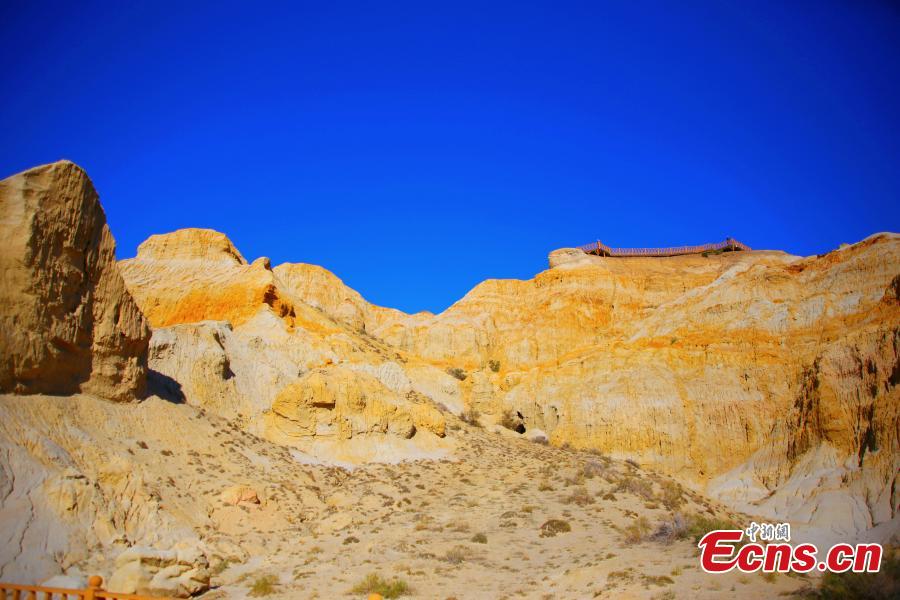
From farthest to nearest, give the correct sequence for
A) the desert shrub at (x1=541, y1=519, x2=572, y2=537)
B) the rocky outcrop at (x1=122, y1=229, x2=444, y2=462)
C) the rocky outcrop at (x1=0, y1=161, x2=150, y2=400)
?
the rocky outcrop at (x1=122, y1=229, x2=444, y2=462) < the desert shrub at (x1=541, y1=519, x2=572, y2=537) < the rocky outcrop at (x1=0, y1=161, x2=150, y2=400)

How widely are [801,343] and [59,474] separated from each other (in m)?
36.9

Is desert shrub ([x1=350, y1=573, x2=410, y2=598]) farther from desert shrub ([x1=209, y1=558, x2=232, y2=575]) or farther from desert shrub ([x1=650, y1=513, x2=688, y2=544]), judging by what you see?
desert shrub ([x1=650, y1=513, x2=688, y2=544])

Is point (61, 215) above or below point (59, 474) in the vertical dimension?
above

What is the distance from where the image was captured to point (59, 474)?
16219 mm

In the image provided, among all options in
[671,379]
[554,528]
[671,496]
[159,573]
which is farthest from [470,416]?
[159,573]

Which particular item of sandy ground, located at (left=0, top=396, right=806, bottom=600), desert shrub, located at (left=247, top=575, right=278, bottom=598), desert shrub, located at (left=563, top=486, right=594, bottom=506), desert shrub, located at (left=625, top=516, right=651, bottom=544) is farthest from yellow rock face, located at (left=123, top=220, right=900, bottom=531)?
desert shrub, located at (left=247, top=575, right=278, bottom=598)

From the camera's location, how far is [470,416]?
4719 centimetres

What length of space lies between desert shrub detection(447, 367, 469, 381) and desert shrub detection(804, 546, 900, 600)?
43.3 m

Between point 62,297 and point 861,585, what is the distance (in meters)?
20.8

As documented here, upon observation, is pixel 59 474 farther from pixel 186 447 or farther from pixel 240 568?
pixel 186 447

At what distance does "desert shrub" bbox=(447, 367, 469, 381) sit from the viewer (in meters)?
55.1

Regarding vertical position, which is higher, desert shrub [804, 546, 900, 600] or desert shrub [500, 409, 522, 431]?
desert shrub [500, 409, 522, 431]

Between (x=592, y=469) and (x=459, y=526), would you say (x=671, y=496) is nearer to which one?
(x=592, y=469)

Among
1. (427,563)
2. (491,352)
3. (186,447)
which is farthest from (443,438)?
(491,352)
